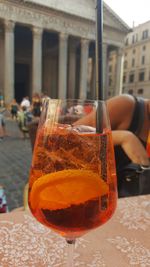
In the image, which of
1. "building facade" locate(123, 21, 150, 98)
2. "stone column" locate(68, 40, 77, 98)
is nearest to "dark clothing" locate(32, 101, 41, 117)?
"stone column" locate(68, 40, 77, 98)

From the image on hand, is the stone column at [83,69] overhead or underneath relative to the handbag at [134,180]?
overhead

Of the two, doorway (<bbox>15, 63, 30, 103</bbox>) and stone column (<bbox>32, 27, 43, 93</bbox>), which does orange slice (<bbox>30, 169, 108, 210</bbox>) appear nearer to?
stone column (<bbox>32, 27, 43, 93</bbox>)

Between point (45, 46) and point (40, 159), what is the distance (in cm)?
2375

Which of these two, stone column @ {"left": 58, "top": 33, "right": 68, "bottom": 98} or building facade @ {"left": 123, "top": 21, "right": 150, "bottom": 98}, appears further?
building facade @ {"left": 123, "top": 21, "right": 150, "bottom": 98}

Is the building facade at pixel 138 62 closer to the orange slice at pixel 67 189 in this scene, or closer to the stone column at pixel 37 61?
the stone column at pixel 37 61

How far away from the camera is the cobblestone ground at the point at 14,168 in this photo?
10.7 ft

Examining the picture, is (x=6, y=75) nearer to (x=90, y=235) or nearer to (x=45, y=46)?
(x=45, y=46)

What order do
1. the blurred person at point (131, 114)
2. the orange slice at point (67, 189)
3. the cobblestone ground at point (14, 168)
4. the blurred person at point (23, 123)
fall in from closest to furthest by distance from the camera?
the orange slice at point (67, 189) → the blurred person at point (131, 114) → the cobblestone ground at point (14, 168) → the blurred person at point (23, 123)

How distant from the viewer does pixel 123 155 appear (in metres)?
1.56

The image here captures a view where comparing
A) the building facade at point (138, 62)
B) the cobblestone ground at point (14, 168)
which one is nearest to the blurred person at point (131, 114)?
the cobblestone ground at point (14, 168)

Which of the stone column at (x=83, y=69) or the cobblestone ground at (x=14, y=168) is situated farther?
the stone column at (x=83, y=69)

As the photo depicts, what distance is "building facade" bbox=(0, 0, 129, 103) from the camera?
54.1 feet

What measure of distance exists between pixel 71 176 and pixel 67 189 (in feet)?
0.08

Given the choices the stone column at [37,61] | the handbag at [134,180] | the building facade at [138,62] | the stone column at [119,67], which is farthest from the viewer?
the building facade at [138,62]
